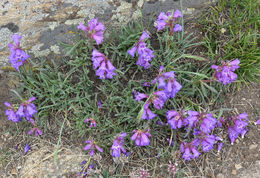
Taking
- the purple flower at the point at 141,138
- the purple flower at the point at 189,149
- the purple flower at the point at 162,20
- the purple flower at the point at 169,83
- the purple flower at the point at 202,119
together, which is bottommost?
the purple flower at the point at 189,149

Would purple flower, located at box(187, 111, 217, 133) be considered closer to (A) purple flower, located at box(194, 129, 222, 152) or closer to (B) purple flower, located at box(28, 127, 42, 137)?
(A) purple flower, located at box(194, 129, 222, 152)

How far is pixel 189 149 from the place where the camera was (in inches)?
119

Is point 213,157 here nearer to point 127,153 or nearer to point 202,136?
point 202,136

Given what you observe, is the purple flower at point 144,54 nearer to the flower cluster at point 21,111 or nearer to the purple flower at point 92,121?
the purple flower at point 92,121

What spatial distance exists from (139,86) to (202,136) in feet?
3.18

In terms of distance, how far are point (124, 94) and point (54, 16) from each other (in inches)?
56.7

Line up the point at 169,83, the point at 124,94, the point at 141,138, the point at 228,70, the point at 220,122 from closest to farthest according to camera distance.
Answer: the point at 169,83
the point at 228,70
the point at 141,138
the point at 220,122
the point at 124,94

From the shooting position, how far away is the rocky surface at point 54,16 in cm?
341

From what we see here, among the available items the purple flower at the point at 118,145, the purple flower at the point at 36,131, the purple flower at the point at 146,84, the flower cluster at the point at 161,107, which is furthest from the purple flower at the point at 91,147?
the purple flower at the point at 146,84

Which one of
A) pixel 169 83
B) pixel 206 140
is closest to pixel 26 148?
pixel 169 83

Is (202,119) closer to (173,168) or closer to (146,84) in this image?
(173,168)

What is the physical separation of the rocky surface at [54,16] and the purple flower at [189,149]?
175cm

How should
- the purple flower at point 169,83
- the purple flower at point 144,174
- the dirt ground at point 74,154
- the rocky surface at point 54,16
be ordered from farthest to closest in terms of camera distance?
1. the rocky surface at point 54,16
2. the dirt ground at point 74,154
3. the purple flower at point 144,174
4. the purple flower at point 169,83

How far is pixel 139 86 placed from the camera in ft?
10.6
